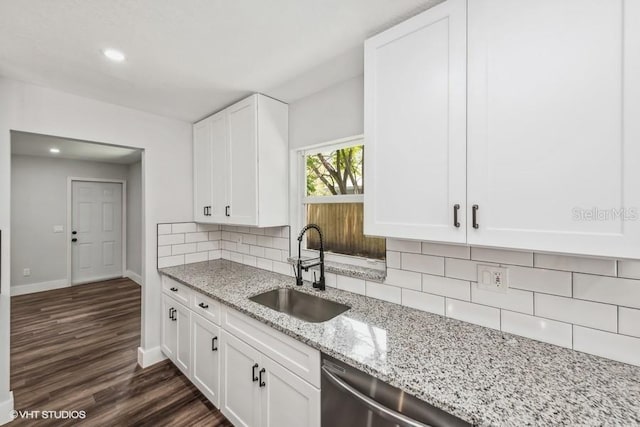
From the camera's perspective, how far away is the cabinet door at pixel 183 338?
6.93 feet

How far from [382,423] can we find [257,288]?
3.83 ft

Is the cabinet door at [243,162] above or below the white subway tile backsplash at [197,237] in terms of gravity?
above

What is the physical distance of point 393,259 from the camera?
5.31 ft

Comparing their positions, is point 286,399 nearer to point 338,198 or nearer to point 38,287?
point 338,198

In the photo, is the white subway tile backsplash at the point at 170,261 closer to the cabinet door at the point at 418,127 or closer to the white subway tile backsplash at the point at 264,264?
the white subway tile backsplash at the point at 264,264

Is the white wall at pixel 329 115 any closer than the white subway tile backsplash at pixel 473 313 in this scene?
No

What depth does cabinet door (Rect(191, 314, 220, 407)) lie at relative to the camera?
1816 mm

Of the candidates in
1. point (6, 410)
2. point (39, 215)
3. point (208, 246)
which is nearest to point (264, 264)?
point (208, 246)

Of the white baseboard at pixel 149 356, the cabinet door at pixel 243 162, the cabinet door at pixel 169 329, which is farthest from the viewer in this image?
the white baseboard at pixel 149 356

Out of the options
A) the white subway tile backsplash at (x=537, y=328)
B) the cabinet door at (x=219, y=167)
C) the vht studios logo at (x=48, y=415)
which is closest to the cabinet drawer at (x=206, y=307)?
the cabinet door at (x=219, y=167)

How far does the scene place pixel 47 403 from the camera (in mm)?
1989

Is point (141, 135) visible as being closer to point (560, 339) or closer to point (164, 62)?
point (164, 62)

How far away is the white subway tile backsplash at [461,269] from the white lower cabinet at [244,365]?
2.55 ft

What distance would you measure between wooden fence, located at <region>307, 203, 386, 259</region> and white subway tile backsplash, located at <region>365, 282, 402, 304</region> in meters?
0.20
